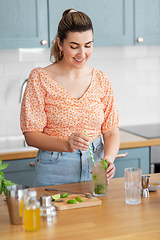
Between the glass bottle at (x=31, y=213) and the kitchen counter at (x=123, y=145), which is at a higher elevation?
the glass bottle at (x=31, y=213)

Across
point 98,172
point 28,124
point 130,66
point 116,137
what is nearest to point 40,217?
point 98,172

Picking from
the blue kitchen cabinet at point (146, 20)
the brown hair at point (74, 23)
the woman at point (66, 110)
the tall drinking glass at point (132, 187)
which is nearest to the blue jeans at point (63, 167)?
the woman at point (66, 110)

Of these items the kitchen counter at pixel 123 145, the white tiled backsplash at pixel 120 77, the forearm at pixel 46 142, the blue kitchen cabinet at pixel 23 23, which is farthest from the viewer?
the white tiled backsplash at pixel 120 77

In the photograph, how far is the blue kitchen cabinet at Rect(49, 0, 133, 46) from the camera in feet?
9.13

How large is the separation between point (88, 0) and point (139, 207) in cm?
192

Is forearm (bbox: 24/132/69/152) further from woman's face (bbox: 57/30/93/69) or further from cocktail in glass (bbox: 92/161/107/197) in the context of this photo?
woman's face (bbox: 57/30/93/69)

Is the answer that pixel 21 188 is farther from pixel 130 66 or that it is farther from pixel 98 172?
pixel 130 66

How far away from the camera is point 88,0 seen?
2.82 metres

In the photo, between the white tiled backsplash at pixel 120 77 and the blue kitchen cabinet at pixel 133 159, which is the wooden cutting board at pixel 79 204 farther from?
the white tiled backsplash at pixel 120 77

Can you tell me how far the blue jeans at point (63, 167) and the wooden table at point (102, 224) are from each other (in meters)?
0.37

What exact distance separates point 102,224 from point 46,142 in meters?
0.66

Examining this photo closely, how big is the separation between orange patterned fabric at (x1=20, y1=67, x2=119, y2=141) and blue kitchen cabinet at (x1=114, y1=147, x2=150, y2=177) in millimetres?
912

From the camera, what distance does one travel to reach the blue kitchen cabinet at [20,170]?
2572 millimetres

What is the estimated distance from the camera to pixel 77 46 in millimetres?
1777
